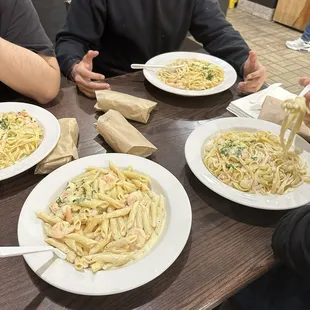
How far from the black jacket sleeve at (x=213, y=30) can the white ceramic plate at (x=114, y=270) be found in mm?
1147

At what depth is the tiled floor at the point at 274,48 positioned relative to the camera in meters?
Answer: 4.16

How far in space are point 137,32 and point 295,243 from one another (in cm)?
152

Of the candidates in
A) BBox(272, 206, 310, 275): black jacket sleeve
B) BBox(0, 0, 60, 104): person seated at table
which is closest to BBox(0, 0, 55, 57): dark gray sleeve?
BBox(0, 0, 60, 104): person seated at table

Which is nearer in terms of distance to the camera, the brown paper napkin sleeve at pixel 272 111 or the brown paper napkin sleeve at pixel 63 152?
the brown paper napkin sleeve at pixel 63 152

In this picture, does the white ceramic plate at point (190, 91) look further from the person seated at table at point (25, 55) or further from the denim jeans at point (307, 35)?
the denim jeans at point (307, 35)

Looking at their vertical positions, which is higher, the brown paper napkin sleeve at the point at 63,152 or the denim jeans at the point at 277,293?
the brown paper napkin sleeve at the point at 63,152

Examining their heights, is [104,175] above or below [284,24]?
above

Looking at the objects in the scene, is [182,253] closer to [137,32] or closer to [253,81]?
[253,81]

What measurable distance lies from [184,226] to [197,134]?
436 mm

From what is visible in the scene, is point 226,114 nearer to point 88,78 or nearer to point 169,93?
point 169,93

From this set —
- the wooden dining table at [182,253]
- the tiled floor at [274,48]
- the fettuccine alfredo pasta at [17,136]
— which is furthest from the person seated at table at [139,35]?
the tiled floor at [274,48]

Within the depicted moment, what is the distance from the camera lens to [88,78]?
1.44m

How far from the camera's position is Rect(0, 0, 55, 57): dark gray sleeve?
1.37 metres

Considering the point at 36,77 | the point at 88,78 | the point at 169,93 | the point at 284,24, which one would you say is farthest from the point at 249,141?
the point at 284,24
